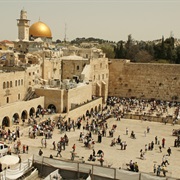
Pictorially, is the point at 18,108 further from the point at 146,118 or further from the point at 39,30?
the point at 39,30

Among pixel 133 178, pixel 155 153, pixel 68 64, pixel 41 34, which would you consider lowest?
pixel 155 153

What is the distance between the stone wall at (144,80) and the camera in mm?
36281

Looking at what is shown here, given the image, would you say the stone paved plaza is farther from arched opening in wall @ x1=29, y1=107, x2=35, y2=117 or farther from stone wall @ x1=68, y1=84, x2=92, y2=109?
stone wall @ x1=68, y1=84, x2=92, y2=109

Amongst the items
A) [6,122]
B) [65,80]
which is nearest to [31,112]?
[6,122]

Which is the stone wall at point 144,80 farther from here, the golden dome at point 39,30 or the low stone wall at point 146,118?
Result: the golden dome at point 39,30

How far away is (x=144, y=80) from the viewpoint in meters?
36.9

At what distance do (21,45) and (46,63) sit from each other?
10.5m

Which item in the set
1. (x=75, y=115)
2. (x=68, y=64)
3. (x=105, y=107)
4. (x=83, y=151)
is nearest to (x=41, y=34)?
(x=68, y=64)

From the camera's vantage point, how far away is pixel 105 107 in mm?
31469

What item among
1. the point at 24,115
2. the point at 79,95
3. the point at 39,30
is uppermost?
the point at 39,30

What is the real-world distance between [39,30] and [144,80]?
17207mm

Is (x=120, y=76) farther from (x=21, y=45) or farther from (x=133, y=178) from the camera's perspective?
(x=133, y=178)

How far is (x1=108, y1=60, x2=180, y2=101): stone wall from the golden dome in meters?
12.5

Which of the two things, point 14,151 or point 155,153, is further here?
point 155,153
